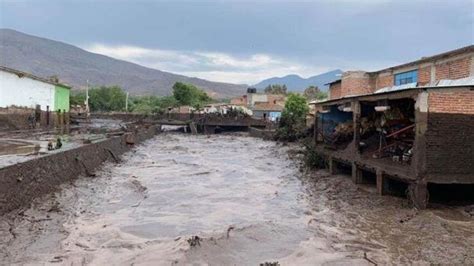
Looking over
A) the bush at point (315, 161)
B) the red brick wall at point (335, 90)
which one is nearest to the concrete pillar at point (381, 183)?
the bush at point (315, 161)

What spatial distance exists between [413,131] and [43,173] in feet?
33.5

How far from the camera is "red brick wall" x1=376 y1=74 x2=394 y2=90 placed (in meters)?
26.5

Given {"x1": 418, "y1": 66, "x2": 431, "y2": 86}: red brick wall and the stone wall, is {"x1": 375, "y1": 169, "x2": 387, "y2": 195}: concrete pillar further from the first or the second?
the stone wall

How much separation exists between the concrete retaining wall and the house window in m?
14.3

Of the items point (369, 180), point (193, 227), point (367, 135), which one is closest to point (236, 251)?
point (193, 227)

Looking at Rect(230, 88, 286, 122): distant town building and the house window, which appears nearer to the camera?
the house window

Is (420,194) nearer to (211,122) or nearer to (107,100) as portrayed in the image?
(211,122)

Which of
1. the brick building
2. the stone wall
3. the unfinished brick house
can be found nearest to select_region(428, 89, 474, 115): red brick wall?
the unfinished brick house

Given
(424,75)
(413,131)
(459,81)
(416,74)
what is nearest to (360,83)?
(416,74)

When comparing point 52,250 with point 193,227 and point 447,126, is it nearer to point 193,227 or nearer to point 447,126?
point 193,227

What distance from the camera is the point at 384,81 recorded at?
27.6 m

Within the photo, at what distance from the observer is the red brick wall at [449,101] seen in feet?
37.7

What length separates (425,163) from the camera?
11.4m

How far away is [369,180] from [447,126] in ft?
15.8
